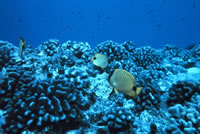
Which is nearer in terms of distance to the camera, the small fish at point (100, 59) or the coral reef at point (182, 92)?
the coral reef at point (182, 92)

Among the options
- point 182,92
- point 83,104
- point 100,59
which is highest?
point 100,59

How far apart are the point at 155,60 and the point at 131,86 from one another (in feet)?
17.0

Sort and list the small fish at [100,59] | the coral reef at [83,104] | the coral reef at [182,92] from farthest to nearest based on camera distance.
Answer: the small fish at [100,59]
the coral reef at [182,92]
the coral reef at [83,104]

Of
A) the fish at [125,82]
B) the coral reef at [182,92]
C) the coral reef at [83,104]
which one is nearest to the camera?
the fish at [125,82]

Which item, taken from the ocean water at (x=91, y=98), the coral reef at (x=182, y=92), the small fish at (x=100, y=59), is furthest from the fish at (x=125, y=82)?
the coral reef at (x=182, y=92)

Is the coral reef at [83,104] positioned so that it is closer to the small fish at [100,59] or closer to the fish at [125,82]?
the small fish at [100,59]

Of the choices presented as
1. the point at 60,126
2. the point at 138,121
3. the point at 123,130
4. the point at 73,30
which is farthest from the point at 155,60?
the point at 73,30

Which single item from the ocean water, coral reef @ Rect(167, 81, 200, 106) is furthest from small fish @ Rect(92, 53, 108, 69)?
coral reef @ Rect(167, 81, 200, 106)

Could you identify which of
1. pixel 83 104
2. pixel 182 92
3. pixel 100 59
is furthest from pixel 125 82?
pixel 182 92

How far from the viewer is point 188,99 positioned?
11.4 ft

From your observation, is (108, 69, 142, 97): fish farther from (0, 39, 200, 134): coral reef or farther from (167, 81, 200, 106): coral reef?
(167, 81, 200, 106): coral reef

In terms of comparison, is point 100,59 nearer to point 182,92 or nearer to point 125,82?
point 125,82

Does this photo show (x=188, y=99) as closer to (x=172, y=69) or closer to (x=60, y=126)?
(x=172, y=69)

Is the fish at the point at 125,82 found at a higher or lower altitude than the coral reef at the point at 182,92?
lower
